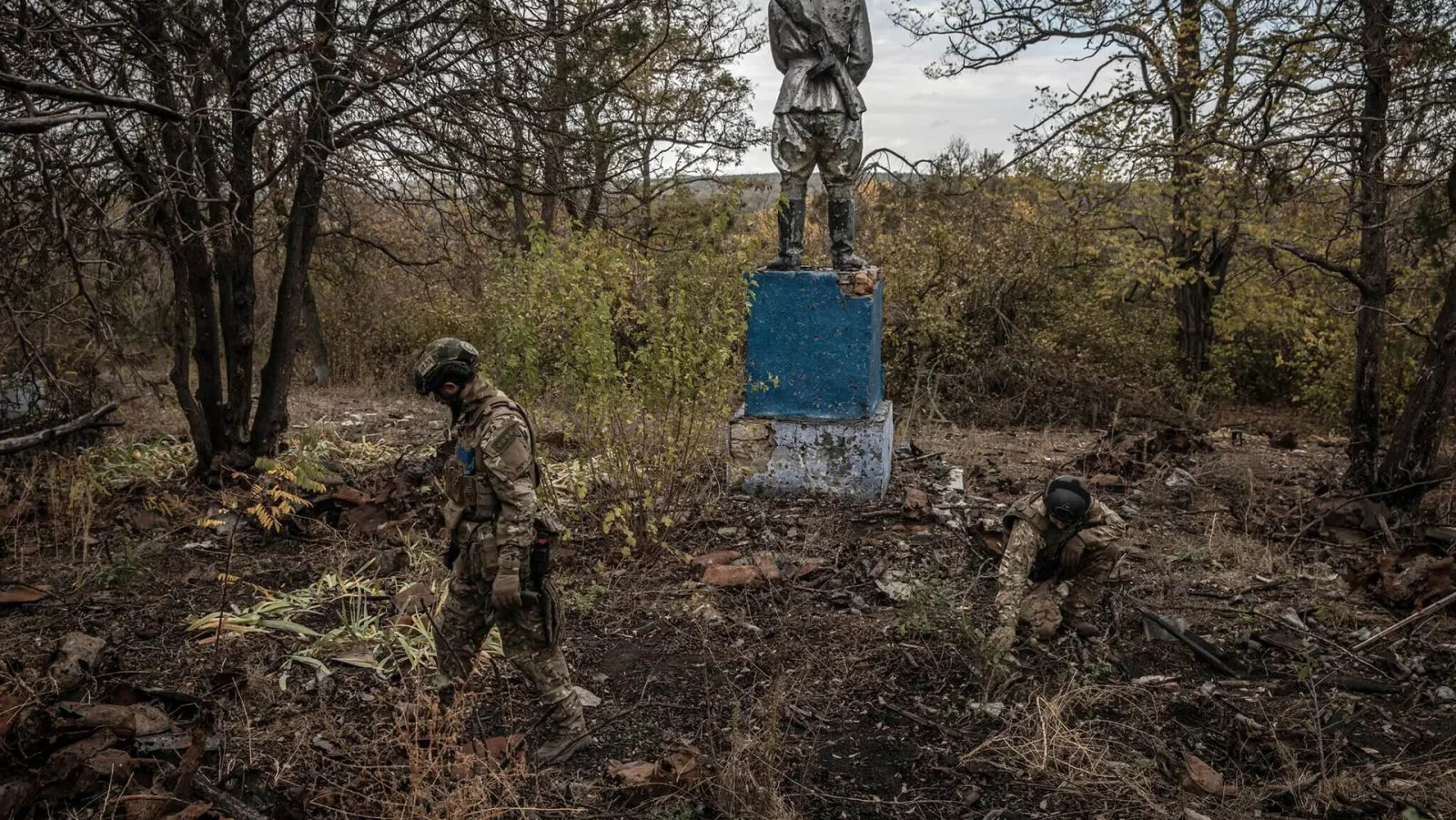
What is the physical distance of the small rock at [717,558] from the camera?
19.1ft

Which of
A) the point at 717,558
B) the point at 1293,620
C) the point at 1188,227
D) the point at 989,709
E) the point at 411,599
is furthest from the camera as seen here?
the point at 1188,227

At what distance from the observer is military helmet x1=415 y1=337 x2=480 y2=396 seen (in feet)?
12.1

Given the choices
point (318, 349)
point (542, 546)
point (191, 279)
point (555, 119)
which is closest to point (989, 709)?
point (542, 546)

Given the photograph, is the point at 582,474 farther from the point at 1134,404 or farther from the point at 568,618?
the point at 1134,404

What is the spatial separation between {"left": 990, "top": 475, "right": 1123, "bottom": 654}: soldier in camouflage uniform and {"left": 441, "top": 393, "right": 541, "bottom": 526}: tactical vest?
2.16 m

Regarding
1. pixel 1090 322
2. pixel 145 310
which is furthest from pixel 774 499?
pixel 1090 322

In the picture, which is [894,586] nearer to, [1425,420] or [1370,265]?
[1425,420]

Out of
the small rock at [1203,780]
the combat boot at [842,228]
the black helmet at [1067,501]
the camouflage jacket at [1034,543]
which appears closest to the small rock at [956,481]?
the combat boot at [842,228]

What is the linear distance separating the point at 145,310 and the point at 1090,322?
10.3 m

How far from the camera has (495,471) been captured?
12.1 feet

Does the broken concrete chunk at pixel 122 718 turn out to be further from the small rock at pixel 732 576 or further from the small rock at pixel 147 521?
the small rock at pixel 147 521

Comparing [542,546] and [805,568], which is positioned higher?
[542,546]

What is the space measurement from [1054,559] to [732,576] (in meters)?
1.77

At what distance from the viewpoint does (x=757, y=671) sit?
4527 millimetres
